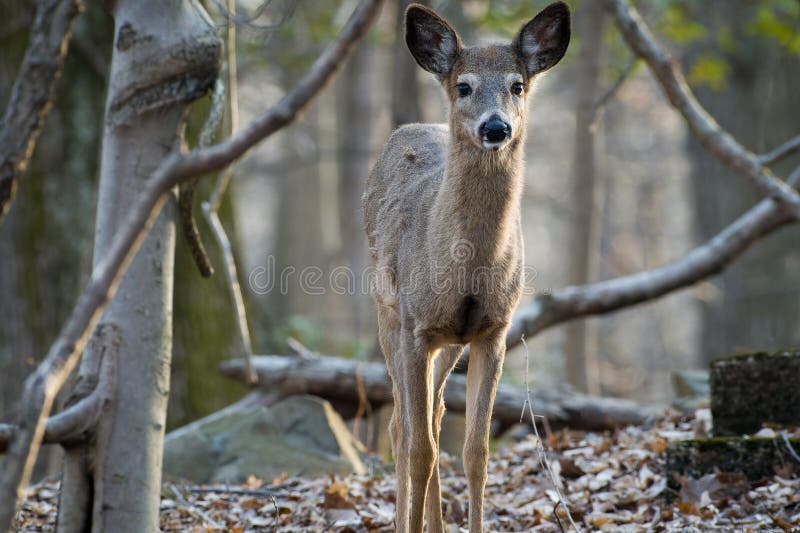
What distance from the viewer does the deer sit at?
507 cm

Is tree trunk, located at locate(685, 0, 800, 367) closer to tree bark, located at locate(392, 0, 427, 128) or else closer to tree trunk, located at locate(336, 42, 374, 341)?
tree bark, located at locate(392, 0, 427, 128)

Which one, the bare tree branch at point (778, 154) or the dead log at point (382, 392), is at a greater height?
the bare tree branch at point (778, 154)

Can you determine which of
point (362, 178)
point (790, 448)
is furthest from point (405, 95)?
point (362, 178)

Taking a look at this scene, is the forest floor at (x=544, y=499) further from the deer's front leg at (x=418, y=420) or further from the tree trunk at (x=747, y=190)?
the tree trunk at (x=747, y=190)

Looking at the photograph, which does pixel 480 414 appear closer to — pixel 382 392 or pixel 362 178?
pixel 382 392

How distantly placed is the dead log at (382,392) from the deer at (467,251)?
2774 millimetres

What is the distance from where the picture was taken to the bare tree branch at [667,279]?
29.3 ft

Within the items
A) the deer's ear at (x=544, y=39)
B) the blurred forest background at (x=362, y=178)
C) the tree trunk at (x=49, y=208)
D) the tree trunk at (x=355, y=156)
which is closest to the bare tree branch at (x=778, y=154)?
the blurred forest background at (x=362, y=178)

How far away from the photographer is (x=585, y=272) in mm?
11273

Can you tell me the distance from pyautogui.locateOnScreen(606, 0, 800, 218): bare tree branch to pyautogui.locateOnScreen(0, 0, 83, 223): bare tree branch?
3568 millimetres

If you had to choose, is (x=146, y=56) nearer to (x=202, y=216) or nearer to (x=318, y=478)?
(x=318, y=478)

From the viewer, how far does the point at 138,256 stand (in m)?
4.58

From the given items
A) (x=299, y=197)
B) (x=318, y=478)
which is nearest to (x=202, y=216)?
(x=318, y=478)

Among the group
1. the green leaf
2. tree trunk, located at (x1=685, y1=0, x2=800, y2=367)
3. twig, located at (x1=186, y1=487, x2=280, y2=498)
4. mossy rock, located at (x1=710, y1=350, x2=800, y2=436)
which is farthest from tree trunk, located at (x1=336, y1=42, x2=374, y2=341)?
mossy rock, located at (x1=710, y1=350, x2=800, y2=436)
